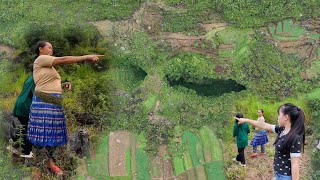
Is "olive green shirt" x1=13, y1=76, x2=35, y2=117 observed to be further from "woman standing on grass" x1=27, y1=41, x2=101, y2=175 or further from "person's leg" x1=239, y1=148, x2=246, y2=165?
"person's leg" x1=239, y1=148, x2=246, y2=165

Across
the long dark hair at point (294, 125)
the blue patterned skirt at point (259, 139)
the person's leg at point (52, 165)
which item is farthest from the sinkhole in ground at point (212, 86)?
the long dark hair at point (294, 125)

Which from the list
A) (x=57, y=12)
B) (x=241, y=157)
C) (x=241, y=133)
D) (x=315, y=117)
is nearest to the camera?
(x=241, y=133)

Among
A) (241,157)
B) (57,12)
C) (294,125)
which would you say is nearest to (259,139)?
(241,157)

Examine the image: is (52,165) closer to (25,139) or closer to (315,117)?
(25,139)

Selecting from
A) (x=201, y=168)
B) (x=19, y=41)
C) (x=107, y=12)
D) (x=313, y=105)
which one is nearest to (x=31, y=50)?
(x=19, y=41)

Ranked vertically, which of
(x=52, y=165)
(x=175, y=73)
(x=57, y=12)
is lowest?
(x=52, y=165)

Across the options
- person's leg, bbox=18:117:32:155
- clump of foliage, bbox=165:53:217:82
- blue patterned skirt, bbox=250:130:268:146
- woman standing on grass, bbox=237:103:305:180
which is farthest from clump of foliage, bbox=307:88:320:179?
person's leg, bbox=18:117:32:155

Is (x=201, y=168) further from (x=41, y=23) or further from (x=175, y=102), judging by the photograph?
(x=41, y=23)
